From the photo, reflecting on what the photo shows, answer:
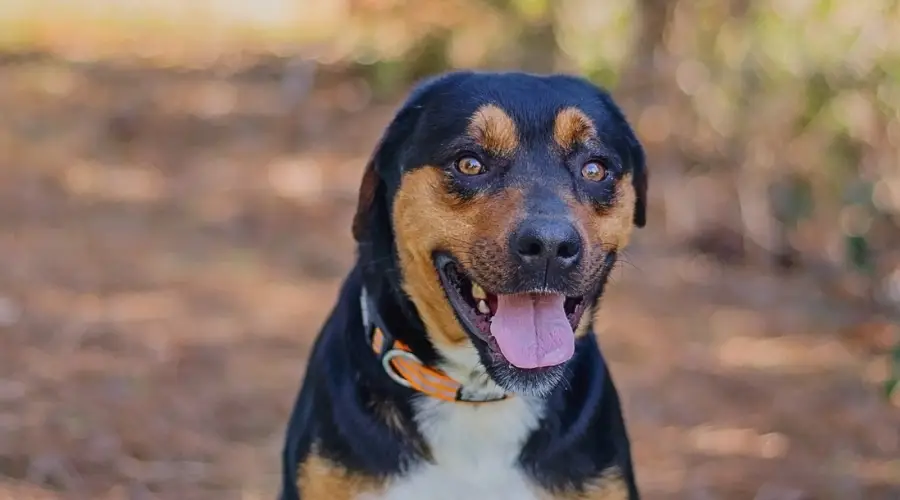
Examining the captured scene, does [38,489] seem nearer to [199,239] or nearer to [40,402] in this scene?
[40,402]

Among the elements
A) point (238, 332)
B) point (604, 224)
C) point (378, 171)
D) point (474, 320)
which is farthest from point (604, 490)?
point (238, 332)

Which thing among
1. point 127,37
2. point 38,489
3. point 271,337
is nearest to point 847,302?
point 271,337

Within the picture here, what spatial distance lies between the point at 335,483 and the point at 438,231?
754 millimetres

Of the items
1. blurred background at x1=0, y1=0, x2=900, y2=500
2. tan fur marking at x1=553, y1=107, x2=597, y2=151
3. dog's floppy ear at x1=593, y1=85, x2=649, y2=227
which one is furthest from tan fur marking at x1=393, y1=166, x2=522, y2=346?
blurred background at x1=0, y1=0, x2=900, y2=500

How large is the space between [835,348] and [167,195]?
5501 millimetres

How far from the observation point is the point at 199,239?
9.12m

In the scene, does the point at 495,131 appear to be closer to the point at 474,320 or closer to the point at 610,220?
the point at 610,220

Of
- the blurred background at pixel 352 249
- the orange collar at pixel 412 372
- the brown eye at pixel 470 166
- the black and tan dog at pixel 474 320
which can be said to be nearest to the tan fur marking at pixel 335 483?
the black and tan dog at pixel 474 320

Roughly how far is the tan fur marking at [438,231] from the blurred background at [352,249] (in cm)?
129

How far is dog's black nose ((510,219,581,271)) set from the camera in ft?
10.3

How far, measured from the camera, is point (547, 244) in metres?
3.15

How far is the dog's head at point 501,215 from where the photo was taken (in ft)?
10.7

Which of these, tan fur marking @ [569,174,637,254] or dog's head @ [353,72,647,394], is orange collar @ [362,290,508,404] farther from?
tan fur marking @ [569,174,637,254]

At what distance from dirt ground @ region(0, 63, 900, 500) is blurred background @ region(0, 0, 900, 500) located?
2 cm
